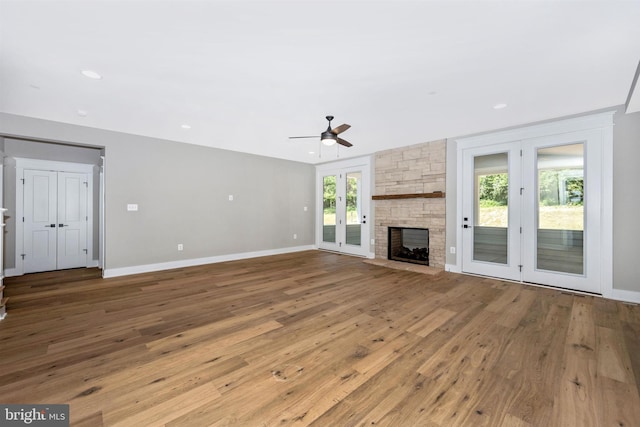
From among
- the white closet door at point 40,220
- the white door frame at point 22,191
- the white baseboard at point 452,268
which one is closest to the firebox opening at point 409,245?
the white baseboard at point 452,268

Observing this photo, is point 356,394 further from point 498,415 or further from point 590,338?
point 590,338

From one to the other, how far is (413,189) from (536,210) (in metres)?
2.12

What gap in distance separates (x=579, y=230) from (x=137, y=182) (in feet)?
24.4

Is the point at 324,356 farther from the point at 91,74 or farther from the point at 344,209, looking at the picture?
the point at 344,209

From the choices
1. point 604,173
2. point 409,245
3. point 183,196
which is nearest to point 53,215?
point 183,196

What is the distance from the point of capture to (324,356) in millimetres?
2170

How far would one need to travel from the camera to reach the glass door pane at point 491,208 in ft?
14.8

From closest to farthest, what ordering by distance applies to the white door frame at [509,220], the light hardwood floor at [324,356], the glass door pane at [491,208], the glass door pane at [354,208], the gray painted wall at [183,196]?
the light hardwood floor at [324,356] → the white door frame at [509,220] → the glass door pane at [491,208] → the gray painted wall at [183,196] → the glass door pane at [354,208]

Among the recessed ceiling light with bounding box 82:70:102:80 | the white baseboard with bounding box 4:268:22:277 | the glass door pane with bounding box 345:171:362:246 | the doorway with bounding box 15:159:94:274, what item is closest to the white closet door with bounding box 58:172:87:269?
the doorway with bounding box 15:159:94:274

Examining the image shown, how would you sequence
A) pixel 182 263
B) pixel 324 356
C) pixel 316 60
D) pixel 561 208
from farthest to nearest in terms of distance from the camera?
pixel 182 263
pixel 561 208
pixel 316 60
pixel 324 356

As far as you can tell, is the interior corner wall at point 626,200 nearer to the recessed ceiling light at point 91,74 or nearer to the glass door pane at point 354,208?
the glass door pane at point 354,208

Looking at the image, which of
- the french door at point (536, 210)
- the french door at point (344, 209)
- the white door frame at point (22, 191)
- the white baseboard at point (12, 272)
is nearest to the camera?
the french door at point (536, 210)

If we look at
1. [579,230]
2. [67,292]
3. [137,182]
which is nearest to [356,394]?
[579,230]

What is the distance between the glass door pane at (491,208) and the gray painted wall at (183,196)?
4.51 m
